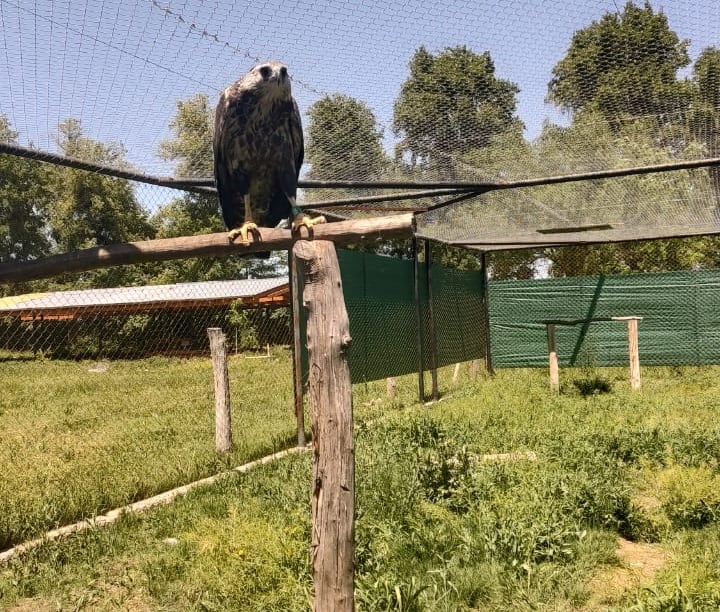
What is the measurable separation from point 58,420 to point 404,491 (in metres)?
5.43

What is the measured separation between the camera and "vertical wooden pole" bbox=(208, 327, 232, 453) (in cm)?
518

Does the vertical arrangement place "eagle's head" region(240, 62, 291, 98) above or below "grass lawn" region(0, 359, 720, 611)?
above

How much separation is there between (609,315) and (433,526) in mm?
7898

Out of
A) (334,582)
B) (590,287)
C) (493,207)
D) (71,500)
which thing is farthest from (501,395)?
(334,582)

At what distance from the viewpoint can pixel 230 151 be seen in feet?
12.3

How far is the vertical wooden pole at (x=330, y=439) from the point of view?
1.90 metres

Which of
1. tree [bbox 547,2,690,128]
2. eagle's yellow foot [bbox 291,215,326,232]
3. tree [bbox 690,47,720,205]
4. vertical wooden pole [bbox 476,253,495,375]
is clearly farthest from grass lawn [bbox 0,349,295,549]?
tree [bbox 690,47,720,205]

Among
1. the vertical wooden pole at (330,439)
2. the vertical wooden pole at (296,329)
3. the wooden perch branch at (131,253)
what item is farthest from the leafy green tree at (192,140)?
the vertical wooden pole at (330,439)

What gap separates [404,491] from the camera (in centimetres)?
346

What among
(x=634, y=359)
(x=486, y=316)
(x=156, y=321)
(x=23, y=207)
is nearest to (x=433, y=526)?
(x=634, y=359)

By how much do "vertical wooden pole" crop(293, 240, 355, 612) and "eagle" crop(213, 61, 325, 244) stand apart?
4.82ft

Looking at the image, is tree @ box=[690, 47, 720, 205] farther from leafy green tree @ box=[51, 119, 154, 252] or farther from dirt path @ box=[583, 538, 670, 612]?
leafy green tree @ box=[51, 119, 154, 252]

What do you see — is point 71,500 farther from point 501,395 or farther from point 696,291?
point 696,291

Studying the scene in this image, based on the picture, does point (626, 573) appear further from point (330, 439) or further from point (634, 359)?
point (634, 359)
